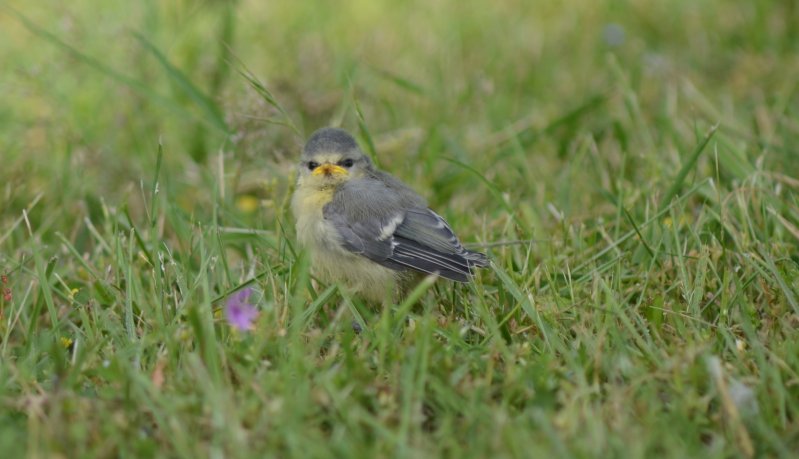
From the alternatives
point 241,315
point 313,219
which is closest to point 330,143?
point 313,219

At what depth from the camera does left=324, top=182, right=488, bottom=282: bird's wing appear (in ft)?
11.4

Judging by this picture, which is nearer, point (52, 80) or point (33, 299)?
point (33, 299)

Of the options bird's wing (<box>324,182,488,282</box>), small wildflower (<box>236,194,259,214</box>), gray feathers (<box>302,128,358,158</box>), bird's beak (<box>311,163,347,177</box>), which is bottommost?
small wildflower (<box>236,194,259,214</box>)

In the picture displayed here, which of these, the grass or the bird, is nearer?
the grass

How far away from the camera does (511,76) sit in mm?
5797

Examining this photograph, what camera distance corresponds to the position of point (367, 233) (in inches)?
144

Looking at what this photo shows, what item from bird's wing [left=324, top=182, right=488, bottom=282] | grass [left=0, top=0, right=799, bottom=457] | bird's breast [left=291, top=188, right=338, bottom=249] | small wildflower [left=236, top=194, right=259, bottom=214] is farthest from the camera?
small wildflower [left=236, top=194, right=259, bottom=214]

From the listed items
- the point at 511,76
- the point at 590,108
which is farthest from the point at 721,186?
the point at 511,76

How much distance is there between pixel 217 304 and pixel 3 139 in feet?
7.69

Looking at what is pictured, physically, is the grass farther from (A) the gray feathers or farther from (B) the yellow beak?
(B) the yellow beak

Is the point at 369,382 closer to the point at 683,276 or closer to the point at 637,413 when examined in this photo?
the point at 637,413

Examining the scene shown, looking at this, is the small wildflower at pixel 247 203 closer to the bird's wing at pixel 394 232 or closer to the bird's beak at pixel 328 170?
the bird's beak at pixel 328 170

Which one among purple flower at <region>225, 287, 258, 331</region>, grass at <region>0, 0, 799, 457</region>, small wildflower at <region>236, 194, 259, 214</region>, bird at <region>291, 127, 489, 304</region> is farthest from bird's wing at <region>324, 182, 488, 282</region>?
small wildflower at <region>236, 194, 259, 214</region>

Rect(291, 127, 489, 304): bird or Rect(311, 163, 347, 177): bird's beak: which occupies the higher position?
Rect(311, 163, 347, 177): bird's beak
